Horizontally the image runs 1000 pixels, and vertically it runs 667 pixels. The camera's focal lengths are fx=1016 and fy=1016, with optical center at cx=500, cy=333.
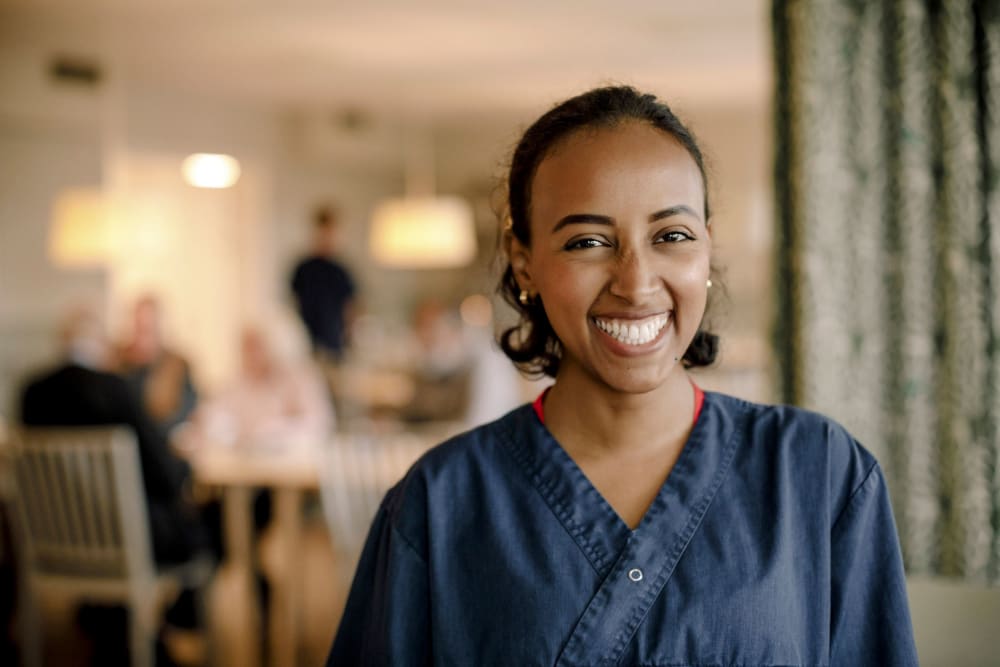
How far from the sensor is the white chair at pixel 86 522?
2.97 meters

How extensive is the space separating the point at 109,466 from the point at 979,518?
231 cm

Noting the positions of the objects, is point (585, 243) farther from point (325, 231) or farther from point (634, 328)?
point (325, 231)

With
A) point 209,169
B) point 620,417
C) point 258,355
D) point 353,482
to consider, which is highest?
point 209,169

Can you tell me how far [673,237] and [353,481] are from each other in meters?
2.13

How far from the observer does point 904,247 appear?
1.88m

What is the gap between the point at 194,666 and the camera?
11.1 feet

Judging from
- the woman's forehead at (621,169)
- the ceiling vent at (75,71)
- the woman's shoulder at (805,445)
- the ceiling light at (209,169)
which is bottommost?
the woman's shoulder at (805,445)

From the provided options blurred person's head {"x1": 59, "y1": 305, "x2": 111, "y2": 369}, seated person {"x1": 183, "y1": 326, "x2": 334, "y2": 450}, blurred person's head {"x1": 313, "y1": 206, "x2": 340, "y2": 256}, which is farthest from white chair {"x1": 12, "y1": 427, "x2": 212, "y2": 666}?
blurred person's head {"x1": 313, "y1": 206, "x2": 340, "y2": 256}

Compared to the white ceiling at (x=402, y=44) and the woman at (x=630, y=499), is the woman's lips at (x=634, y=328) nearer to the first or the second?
the woman at (x=630, y=499)

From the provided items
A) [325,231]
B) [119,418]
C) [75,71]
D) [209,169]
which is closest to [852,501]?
[119,418]

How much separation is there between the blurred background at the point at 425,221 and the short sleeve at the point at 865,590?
1.01 feet

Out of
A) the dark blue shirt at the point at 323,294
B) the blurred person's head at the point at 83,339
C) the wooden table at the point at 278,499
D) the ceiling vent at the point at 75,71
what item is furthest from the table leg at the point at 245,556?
the dark blue shirt at the point at 323,294

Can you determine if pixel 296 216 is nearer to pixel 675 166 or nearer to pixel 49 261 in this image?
pixel 49 261

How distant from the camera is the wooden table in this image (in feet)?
10.6
